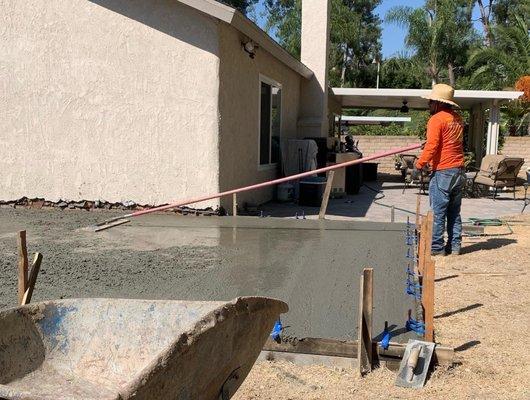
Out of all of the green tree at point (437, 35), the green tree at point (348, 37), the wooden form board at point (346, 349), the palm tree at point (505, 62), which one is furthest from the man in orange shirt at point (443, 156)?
the green tree at point (348, 37)

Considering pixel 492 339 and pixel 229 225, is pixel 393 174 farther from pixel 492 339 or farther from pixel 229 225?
pixel 492 339

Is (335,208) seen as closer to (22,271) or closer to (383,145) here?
(22,271)

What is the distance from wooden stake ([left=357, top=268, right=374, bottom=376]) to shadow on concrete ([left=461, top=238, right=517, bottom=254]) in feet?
13.7

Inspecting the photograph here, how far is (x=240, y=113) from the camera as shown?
977cm

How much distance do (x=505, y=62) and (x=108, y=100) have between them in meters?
21.6

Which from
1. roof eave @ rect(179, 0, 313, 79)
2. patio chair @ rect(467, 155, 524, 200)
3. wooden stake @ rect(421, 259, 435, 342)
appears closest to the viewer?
wooden stake @ rect(421, 259, 435, 342)

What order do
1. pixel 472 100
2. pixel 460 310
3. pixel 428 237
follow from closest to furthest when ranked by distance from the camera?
pixel 428 237, pixel 460 310, pixel 472 100

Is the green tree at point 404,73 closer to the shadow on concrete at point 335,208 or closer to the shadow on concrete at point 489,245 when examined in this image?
the shadow on concrete at point 335,208

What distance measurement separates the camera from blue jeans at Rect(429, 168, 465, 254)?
6848 mm

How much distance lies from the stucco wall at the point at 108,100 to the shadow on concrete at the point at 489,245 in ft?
12.0

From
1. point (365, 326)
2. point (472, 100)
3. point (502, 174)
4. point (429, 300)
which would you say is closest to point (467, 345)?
point (429, 300)

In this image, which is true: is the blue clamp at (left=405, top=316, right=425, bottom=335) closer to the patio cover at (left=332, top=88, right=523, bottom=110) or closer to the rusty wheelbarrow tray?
the rusty wheelbarrow tray

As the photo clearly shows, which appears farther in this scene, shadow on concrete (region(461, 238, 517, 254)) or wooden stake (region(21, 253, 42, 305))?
shadow on concrete (region(461, 238, 517, 254))

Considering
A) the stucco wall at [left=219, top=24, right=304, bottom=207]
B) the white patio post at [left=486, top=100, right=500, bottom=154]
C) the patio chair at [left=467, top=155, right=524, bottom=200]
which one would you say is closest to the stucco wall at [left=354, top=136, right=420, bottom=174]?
the white patio post at [left=486, top=100, right=500, bottom=154]
